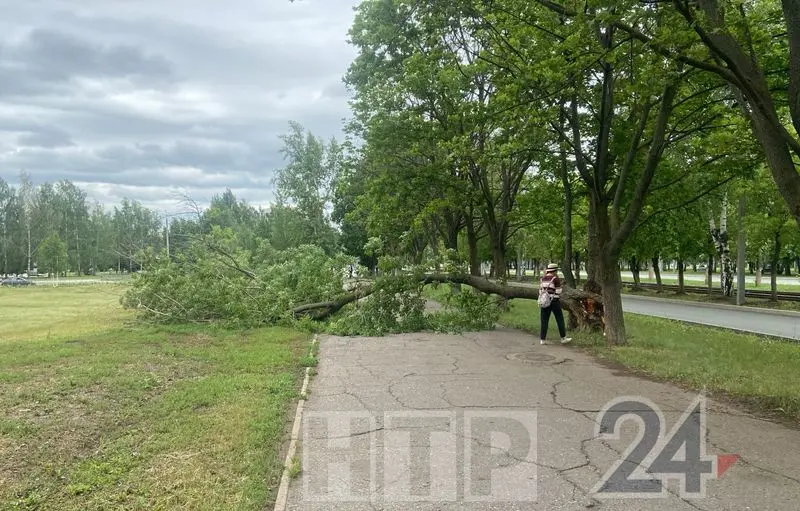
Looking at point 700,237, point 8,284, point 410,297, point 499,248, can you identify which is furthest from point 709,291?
point 8,284

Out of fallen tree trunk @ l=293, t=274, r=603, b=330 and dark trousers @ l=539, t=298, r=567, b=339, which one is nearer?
dark trousers @ l=539, t=298, r=567, b=339

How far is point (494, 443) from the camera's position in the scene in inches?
216

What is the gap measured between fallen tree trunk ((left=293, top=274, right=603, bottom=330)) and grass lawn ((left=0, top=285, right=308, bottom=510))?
4.82 m

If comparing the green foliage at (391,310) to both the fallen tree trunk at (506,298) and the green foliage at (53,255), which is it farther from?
the green foliage at (53,255)

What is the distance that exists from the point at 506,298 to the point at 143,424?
36.7ft

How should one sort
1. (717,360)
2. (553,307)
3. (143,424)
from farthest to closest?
(553,307), (717,360), (143,424)

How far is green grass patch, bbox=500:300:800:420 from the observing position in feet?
24.8

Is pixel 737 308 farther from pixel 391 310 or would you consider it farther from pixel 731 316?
pixel 391 310

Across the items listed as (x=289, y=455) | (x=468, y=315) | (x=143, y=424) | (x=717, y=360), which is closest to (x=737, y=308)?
(x=468, y=315)

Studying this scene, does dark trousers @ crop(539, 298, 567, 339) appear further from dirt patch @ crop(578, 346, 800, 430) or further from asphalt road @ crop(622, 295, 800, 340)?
asphalt road @ crop(622, 295, 800, 340)

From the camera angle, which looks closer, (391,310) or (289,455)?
(289,455)

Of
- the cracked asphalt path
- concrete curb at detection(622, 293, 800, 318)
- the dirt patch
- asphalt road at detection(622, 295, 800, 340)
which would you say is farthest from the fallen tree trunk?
→ concrete curb at detection(622, 293, 800, 318)

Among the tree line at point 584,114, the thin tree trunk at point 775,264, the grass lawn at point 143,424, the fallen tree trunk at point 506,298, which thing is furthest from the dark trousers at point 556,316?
the thin tree trunk at point 775,264

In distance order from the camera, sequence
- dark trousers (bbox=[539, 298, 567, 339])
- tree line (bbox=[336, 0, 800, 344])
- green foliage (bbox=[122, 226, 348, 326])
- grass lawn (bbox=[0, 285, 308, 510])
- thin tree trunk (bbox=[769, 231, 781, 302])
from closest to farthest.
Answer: grass lawn (bbox=[0, 285, 308, 510]), tree line (bbox=[336, 0, 800, 344]), dark trousers (bbox=[539, 298, 567, 339]), green foliage (bbox=[122, 226, 348, 326]), thin tree trunk (bbox=[769, 231, 781, 302])
